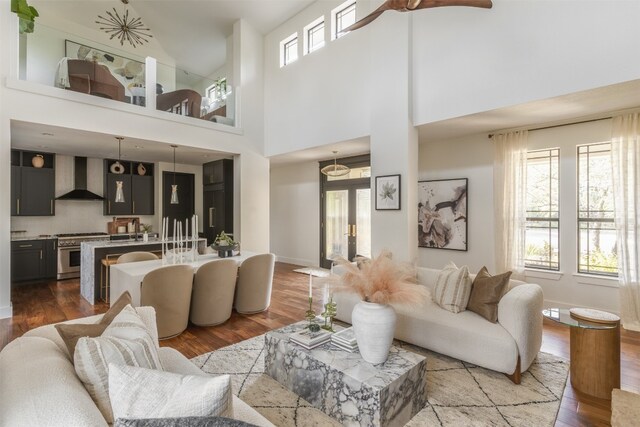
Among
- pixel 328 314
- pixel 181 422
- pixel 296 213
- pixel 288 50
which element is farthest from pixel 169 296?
pixel 288 50

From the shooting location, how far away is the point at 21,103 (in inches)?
171

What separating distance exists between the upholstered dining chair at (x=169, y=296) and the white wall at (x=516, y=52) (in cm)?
389

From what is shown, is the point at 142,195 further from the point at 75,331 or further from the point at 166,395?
the point at 166,395

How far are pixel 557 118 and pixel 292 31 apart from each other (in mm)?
5289

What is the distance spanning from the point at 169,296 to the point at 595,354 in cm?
402

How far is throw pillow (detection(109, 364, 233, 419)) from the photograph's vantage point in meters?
0.99

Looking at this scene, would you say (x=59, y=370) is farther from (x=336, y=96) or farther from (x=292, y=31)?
(x=292, y=31)

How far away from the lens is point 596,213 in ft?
14.1

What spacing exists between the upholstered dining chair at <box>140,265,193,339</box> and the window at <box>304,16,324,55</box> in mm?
5216

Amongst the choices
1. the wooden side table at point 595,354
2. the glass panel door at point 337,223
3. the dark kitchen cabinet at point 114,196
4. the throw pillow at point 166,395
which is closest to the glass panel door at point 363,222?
the glass panel door at point 337,223

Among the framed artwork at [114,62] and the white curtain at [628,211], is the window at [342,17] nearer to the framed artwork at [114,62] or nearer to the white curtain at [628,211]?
the framed artwork at [114,62]

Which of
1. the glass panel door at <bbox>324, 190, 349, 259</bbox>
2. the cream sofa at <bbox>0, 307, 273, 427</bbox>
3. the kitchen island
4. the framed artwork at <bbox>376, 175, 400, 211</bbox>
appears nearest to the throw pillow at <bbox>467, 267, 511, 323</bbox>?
the framed artwork at <bbox>376, 175, 400, 211</bbox>

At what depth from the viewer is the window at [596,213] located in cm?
421

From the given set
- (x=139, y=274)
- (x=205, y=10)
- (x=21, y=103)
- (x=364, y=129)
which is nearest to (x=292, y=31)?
(x=205, y=10)
